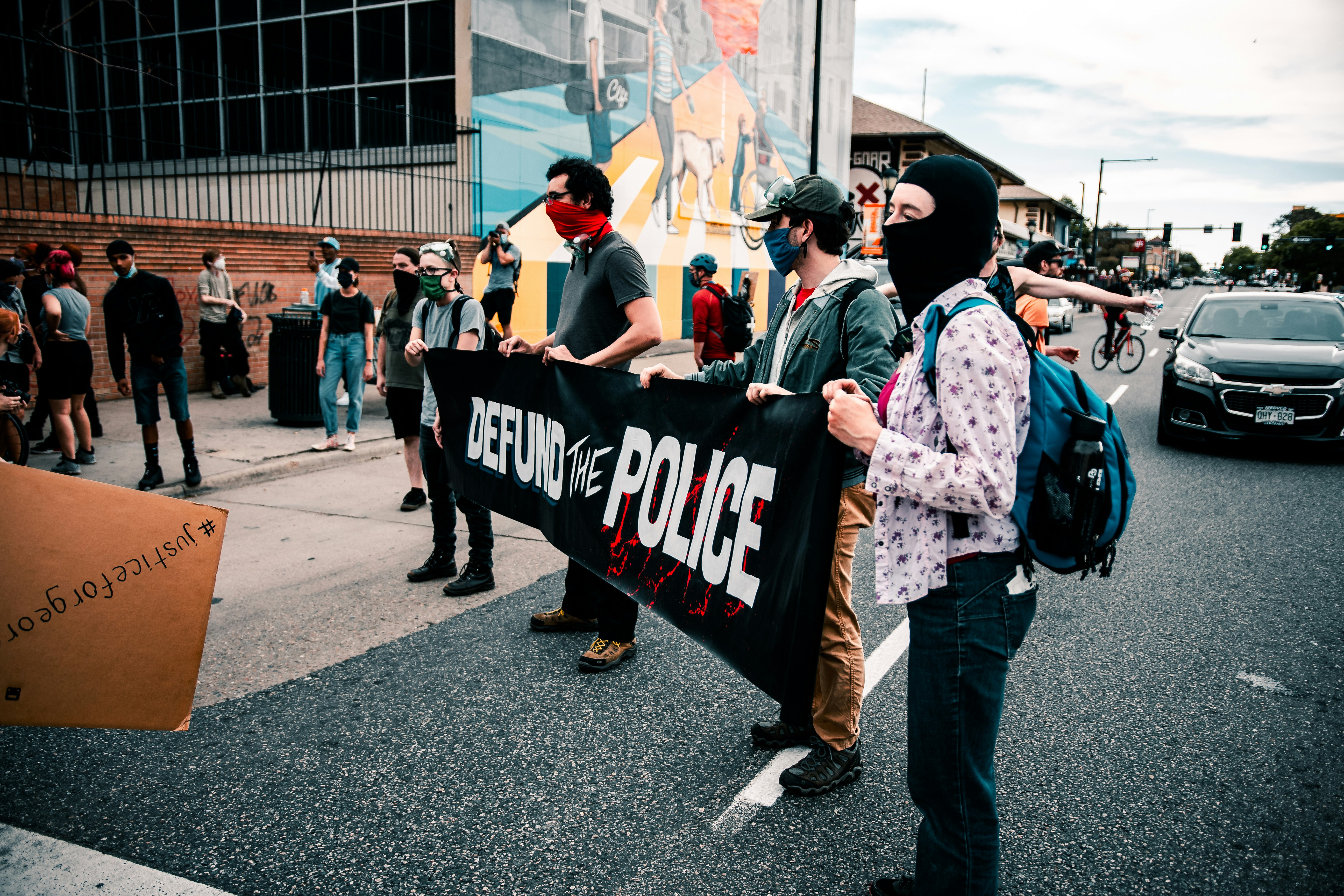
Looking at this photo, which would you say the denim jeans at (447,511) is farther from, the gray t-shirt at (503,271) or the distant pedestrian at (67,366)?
the gray t-shirt at (503,271)

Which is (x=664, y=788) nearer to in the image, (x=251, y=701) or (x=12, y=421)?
(x=251, y=701)

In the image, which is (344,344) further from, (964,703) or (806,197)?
(964,703)

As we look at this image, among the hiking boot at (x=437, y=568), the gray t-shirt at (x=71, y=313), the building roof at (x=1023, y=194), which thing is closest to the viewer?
the hiking boot at (x=437, y=568)

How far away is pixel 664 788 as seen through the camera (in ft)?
10.1

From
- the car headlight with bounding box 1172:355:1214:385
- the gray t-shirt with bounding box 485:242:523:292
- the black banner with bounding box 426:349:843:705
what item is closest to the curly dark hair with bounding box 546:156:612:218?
the black banner with bounding box 426:349:843:705

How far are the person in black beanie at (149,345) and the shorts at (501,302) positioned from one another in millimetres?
4245

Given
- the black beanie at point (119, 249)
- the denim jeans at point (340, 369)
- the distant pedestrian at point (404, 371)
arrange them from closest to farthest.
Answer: the distant pedestrian at point (404, 371) → the black beanie at point (119, 249) → the denim jeans at point (340, 369)

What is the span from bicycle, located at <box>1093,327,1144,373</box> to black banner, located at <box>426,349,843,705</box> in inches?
616

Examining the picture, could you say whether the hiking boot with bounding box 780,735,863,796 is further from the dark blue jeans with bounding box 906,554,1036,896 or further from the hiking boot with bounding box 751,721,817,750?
the dark blue jeans with bounding box 906,554,1036,896

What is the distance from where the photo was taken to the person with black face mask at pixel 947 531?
181 centimetres

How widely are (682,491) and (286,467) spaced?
6412 millimetres

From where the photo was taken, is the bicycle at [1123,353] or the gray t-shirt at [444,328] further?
the bicycle at [1123,353]

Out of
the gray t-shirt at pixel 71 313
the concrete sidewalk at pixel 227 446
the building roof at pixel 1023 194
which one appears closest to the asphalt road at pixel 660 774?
the concrete sidewalk at pixel 227 446

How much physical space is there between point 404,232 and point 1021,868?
42.4 feet
